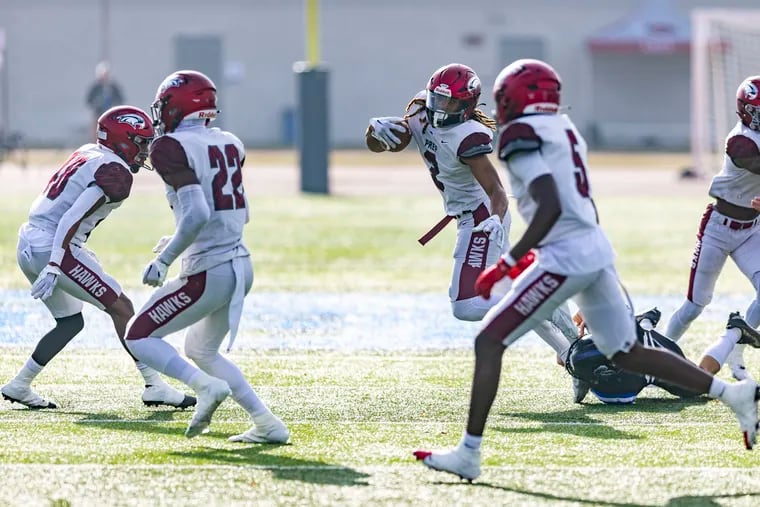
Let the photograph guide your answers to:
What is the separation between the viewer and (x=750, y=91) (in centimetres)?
746

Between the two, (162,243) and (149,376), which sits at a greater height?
(162,243)

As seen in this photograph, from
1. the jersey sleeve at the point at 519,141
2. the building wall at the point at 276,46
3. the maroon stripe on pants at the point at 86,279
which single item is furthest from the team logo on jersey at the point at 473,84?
the building wall at the point at 276,46

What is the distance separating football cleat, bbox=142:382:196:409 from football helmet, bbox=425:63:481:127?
2093 millimetres

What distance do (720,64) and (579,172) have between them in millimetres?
20753

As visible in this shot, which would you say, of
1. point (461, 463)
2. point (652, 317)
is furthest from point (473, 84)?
point (461, 463)

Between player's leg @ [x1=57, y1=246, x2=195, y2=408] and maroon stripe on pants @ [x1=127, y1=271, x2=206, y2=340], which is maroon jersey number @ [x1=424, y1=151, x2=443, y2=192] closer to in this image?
player's leg @ [x1=57, y1=246, x2=195, y2=408]

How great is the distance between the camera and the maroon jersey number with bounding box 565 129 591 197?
5621 mm

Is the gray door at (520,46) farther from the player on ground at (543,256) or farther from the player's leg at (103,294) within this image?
the player on ground at (543,256)

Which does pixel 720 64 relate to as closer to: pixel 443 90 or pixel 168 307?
pixel 443 90

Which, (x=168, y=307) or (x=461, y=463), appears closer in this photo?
(x=461, y=463)

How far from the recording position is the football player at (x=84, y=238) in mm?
7109

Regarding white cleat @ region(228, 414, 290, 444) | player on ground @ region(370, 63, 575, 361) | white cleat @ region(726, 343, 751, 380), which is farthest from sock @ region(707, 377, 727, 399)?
white cleat @ region(726, 343, 751, 380)

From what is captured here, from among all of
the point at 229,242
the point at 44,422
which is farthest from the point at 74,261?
the point at 229,242

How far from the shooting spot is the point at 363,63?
38125 mm
